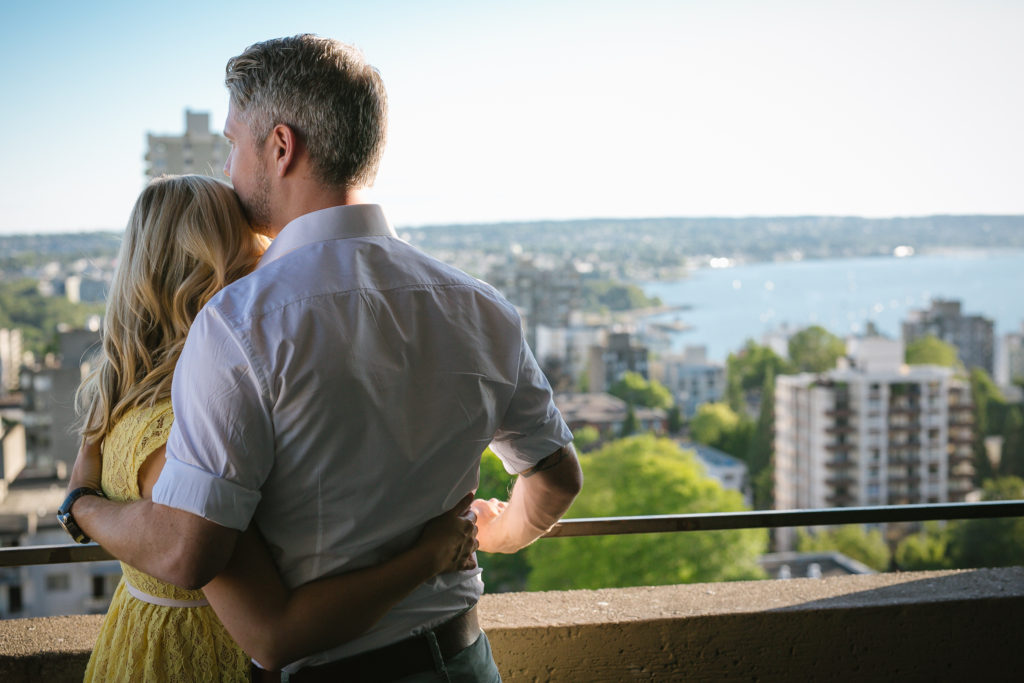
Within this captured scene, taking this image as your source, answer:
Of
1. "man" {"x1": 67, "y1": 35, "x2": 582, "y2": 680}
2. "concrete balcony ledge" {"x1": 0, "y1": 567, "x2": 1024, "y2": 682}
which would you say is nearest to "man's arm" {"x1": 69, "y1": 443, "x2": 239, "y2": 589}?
"man" {"x1": 67, "y1": 35, "x2": 582, "y2": 680}

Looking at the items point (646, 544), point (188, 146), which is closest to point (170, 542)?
point (646, 544)

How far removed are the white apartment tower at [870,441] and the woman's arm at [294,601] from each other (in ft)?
110

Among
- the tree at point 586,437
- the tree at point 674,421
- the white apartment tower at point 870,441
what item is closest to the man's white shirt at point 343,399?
the tree at point 586,437

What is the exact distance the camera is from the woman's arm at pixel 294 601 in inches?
31.1

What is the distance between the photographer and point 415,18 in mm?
49719

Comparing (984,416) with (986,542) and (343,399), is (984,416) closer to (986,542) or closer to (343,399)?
(986,542)

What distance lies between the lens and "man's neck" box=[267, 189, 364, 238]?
0.85 metres

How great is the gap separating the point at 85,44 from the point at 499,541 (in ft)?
191

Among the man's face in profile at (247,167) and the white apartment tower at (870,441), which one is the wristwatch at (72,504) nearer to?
the man's face in profile at (247,167)

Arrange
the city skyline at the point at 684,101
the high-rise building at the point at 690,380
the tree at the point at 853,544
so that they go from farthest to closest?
1. the city skyline at the point at 684,101
2. the high-rise building at the point at 690,380
3. the tree at the point at 853,544

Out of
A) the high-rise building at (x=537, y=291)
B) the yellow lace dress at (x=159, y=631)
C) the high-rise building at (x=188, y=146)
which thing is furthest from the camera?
the high-rise building at (x=537, y=291)

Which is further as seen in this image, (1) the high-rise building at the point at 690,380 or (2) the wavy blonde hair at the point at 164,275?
(1) the high-rise building at the point at 690,380

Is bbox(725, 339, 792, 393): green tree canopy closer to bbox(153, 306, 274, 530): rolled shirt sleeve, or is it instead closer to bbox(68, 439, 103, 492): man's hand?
bbox(68, 439, 103, 492): man's hand

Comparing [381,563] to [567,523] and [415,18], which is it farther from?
[415,18]
